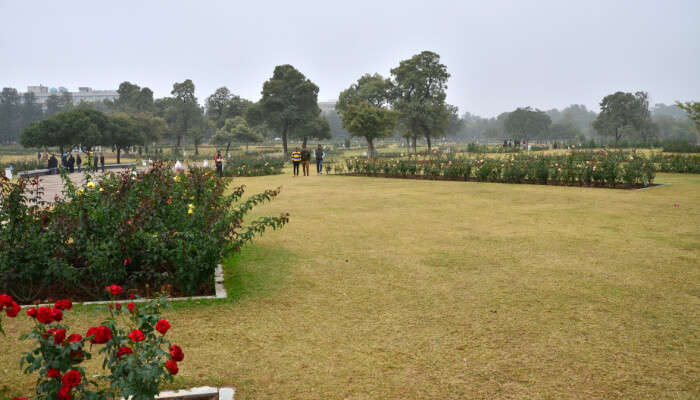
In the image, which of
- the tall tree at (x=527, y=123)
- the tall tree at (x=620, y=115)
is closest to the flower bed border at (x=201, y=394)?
the tall tree at (x=620, y=115)

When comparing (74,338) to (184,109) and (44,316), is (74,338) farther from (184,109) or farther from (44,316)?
(184,109)

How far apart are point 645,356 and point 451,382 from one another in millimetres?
1666

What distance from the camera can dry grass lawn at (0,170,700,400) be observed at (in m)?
3.55

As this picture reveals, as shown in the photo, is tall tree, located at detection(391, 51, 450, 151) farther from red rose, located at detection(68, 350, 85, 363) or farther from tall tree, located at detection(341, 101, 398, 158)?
red rose, located at detection(68, 350, 85, 363)

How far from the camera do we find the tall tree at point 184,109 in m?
69.5

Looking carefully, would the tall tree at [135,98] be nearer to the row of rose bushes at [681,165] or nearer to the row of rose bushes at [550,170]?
the row of rose bushes at [550,170]

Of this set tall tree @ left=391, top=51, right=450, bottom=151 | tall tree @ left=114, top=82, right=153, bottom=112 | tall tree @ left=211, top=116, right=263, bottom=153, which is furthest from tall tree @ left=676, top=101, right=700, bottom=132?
tall tree @ left=114, top=82, right=153, bottom=112

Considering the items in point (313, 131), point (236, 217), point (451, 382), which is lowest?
point (451, 382)

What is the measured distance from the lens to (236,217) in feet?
20.4

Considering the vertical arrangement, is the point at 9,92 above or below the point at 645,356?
above

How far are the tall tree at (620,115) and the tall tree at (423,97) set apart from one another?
1169 inches

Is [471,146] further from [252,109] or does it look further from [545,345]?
[545,345]

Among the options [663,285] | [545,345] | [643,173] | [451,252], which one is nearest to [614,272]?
[663,285]

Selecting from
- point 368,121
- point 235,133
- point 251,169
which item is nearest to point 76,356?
point 251,169
